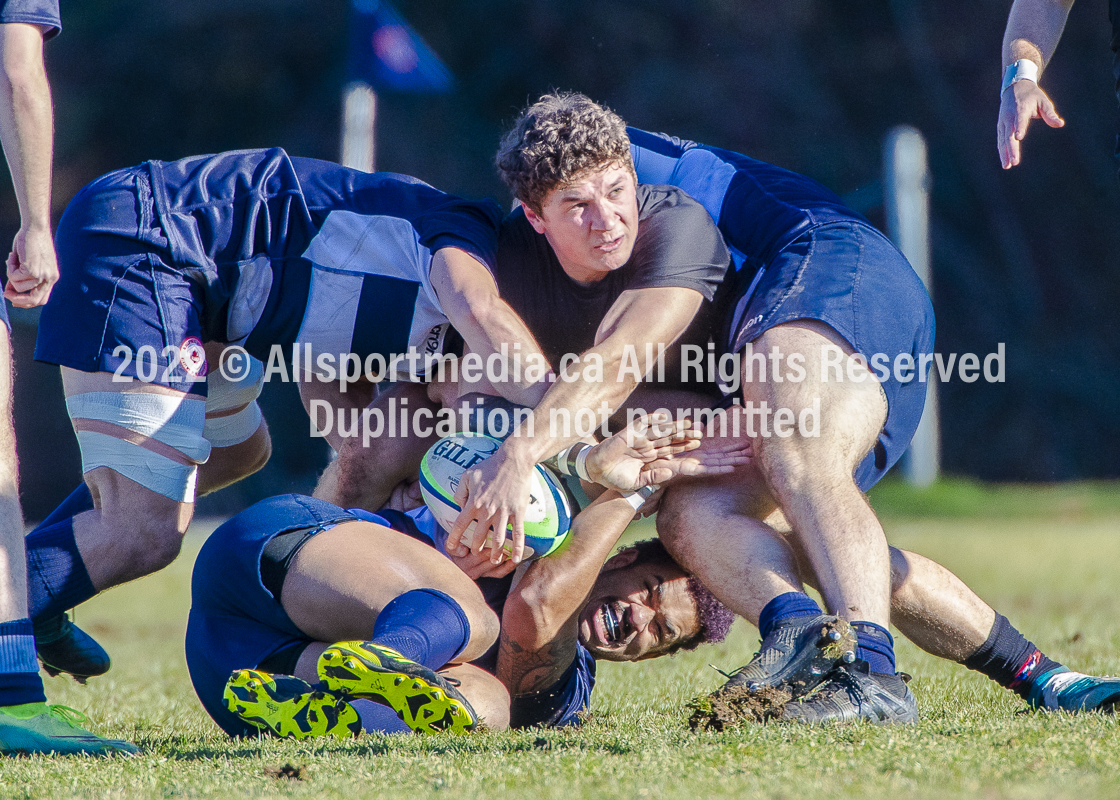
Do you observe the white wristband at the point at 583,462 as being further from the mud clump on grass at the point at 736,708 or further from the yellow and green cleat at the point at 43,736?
the yellow and green cleat at the point at 43,736

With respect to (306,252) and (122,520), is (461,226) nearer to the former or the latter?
(306,252)

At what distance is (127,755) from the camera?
2445mm

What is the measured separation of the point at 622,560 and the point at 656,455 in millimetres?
391

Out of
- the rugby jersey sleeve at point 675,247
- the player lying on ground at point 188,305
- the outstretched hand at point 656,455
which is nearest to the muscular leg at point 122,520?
the player lying on ground at point 188,305

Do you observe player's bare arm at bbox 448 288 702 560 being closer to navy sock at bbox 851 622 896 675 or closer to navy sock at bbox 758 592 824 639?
navy sock at bbox 758 592 824 639

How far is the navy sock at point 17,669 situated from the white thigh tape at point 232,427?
5.23 feet

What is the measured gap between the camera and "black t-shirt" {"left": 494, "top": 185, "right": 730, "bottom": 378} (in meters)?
3.41

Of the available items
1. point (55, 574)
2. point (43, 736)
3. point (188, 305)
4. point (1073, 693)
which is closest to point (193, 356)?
point (188, 305)

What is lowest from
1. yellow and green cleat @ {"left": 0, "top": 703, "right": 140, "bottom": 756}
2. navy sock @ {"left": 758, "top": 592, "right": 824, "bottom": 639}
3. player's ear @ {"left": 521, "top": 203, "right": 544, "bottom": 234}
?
yellow and green cleat @ {"left": 0, "top": 703, "right": 140, "bottom": 756}

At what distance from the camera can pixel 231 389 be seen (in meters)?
4.15

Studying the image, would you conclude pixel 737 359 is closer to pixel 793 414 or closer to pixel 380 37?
pixel 793 414

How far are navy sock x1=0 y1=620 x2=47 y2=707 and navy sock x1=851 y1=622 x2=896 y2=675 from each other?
1.74 meters

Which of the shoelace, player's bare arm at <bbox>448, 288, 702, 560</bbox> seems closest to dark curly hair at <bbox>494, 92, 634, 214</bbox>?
player's bare arm at <bbox>448, 288, 702, 560</bbox>

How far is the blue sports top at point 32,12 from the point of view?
3057 millimetres
